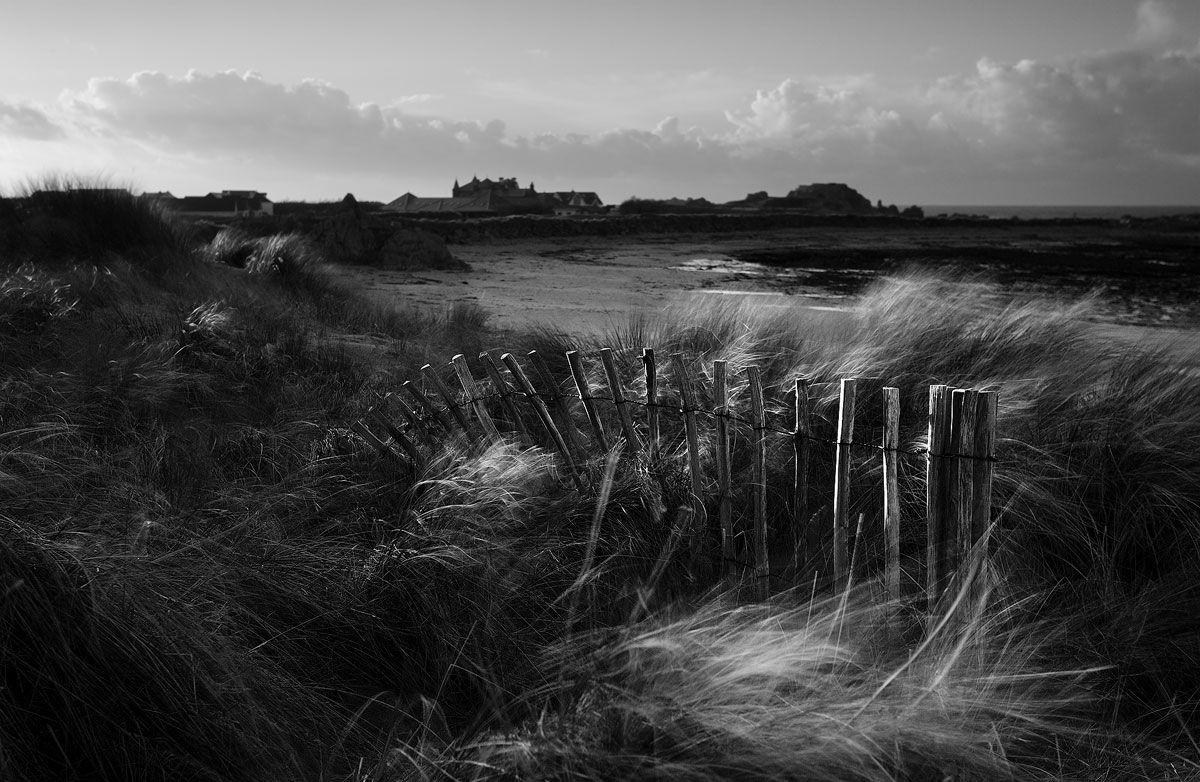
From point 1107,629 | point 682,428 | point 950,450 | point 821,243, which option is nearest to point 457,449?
point 682,428

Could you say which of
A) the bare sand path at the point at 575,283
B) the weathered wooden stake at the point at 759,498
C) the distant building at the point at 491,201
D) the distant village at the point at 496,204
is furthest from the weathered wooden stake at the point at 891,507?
the distant building at the point at 491,201

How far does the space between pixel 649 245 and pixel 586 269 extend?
29.6ft

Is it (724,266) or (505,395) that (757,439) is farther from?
(724,266)

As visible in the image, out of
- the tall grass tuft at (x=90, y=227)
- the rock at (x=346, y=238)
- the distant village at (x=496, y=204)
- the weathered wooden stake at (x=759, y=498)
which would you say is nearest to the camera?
the weathered wooden stake at (x=759, y=498)

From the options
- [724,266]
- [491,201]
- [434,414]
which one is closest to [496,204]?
[491,201]

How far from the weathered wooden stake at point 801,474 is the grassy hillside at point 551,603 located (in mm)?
94

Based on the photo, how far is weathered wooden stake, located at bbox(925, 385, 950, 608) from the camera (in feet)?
8.64

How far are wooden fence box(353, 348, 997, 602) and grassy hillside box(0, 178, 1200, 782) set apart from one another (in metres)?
0.12

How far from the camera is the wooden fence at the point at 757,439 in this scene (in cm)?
267

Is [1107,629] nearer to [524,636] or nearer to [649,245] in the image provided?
[524,636]

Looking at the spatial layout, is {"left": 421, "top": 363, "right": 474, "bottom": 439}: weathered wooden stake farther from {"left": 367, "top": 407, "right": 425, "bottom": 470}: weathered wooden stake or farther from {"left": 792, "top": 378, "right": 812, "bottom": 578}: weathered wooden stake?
{"left": 792, "top": 378, "right": 812, "bottom": 578}: weathered wooden stake

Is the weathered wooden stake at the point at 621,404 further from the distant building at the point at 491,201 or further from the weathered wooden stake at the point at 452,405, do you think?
the distant building at the point at 491,201

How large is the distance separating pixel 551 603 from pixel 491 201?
38288 millimetres

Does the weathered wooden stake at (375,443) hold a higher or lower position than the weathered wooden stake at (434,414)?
lower
